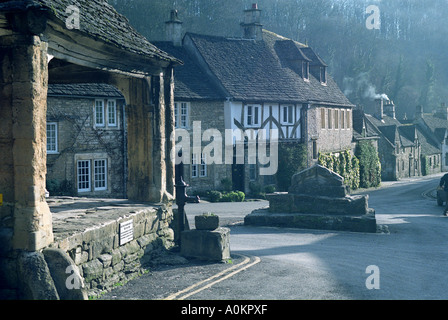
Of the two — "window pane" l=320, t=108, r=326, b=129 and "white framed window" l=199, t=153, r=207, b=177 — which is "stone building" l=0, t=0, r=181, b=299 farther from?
"window pane" l=320, t=108, r=326, b=129

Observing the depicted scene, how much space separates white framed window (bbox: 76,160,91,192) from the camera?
2578 centimetres

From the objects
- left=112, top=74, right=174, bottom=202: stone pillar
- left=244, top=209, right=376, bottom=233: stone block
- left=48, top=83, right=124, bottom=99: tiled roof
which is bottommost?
left=244, top=209, right=376, bottom=233: stone block

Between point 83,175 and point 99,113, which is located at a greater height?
point 99,113

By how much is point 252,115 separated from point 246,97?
1231mm

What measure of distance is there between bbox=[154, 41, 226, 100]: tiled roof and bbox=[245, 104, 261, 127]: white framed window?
1906 millimetres

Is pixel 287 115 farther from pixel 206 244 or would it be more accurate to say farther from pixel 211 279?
pixel 211 279

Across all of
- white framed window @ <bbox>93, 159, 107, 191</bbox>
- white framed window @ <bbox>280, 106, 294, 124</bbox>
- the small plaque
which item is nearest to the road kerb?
the small plaque

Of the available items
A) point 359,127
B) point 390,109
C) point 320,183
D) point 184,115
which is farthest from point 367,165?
point 320,183

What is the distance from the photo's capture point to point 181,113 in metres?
29.7

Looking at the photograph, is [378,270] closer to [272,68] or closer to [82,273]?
[82,273]

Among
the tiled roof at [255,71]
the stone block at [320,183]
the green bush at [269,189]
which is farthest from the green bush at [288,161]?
the stone block at [320,183]

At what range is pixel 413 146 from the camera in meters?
58.7


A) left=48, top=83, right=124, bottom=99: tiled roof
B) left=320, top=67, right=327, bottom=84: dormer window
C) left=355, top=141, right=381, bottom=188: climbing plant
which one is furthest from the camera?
left=355, top=141, right=381, bottom=188: climbing plant

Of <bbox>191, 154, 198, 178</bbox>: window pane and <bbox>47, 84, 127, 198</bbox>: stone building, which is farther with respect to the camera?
<bbox>191, 154, 198, 178</bbox>: window pane
